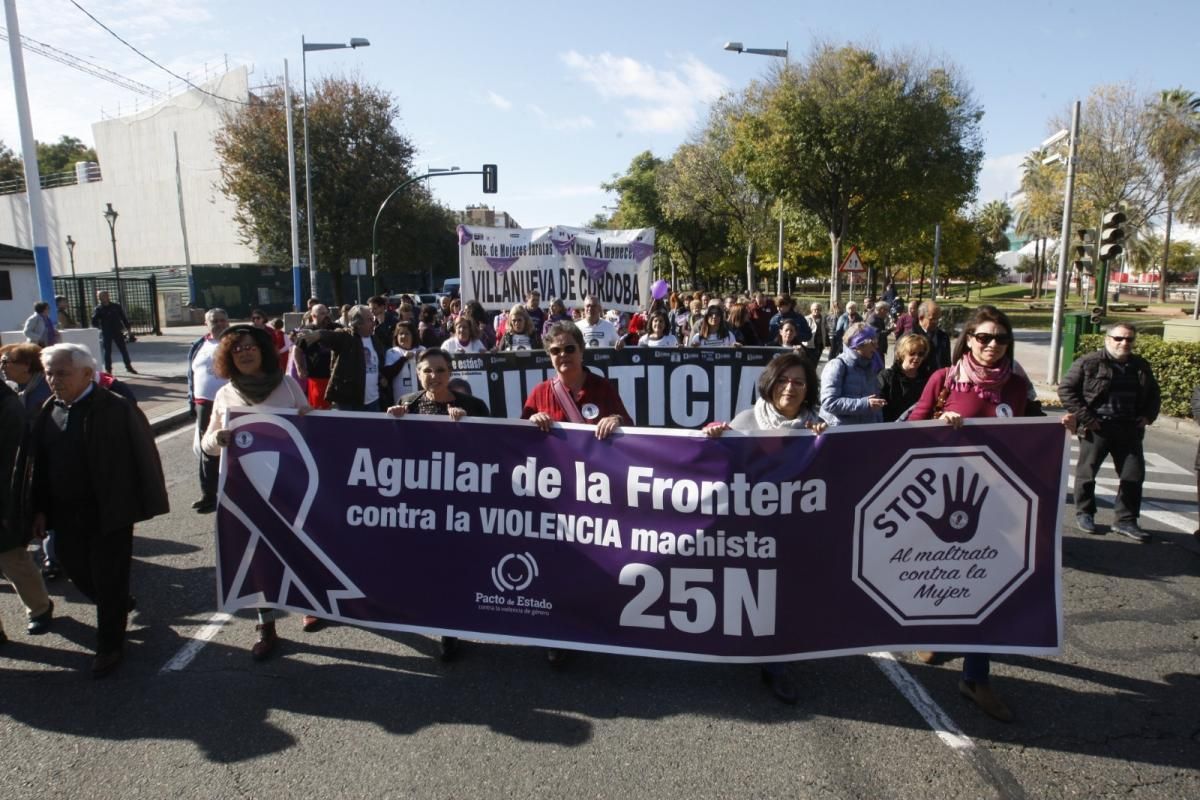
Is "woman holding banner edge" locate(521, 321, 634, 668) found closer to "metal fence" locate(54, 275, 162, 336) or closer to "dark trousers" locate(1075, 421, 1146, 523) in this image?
"dark trousers" locate(1075, 421, 1146, 523)

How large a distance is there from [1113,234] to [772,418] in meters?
12.1

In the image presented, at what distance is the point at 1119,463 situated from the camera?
245 inches

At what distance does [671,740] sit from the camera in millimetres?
3342

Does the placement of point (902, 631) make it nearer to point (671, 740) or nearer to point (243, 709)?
point (671, 740)

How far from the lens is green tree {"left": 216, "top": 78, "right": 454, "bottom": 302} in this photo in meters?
33.9

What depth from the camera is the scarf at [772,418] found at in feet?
12.2

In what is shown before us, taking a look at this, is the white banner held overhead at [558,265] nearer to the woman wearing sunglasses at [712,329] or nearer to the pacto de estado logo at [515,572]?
the woman wearing sunglasses at [712,329]

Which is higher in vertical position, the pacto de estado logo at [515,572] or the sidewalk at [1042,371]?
the pacto de estado logo at [515,572]

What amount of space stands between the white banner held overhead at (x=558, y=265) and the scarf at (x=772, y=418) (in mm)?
6855

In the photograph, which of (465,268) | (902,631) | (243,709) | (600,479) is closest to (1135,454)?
(902,631)

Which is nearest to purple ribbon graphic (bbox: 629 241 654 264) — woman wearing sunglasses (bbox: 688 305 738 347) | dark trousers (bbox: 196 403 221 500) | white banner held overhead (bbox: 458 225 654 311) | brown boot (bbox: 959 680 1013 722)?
white banner held overhead (bbox: 458 225 654 311)

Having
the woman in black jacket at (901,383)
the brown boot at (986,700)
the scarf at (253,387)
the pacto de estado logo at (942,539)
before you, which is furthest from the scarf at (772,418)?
the scarf at (253,387)

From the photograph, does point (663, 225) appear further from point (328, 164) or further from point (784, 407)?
point (784, 407)

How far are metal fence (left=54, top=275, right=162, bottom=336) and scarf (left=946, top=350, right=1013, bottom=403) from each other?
24.1m
